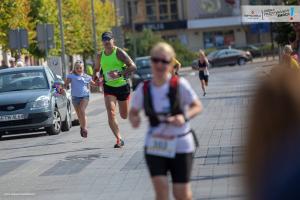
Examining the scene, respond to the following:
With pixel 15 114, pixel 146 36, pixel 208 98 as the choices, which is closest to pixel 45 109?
pixel 15 114

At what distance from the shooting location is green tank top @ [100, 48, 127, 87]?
14.4 m

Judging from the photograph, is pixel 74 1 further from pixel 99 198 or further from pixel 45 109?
pixel 99 198

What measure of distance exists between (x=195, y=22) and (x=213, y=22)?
2.04m

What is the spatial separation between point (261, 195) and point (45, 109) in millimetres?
16147

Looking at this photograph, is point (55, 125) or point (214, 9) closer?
point (55, 125)

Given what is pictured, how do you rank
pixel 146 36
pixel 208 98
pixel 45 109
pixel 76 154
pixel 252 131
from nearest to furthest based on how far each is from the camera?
1. pixel 252 131
2. pixel 76 154
3. pixel 45 109
4. pixel 208 98
5. pixel 146 36

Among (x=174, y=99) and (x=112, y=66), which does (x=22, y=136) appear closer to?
(x=112, y=66)

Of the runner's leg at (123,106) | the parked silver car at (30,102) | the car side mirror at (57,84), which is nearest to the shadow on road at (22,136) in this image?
the parked silver car at (30,102)

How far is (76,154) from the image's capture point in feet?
48.2

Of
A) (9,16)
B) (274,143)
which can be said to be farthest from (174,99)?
(9,16)

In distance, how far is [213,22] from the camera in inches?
3907

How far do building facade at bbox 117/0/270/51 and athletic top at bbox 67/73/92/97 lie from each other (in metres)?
80.9

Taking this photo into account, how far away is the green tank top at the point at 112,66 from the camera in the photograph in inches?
568

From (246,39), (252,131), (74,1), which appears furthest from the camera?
(246,39)
